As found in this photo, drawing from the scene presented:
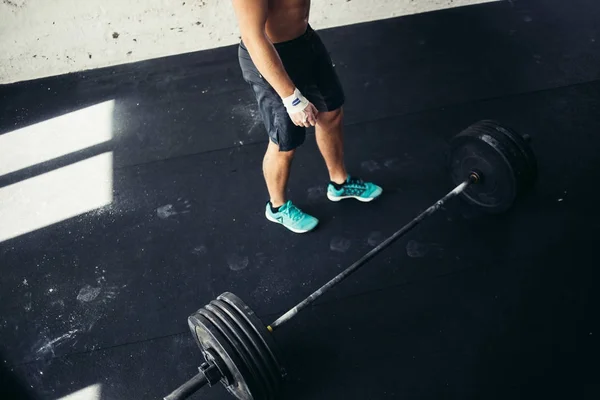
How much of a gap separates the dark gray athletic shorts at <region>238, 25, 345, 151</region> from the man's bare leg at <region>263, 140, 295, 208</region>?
6 centimetres

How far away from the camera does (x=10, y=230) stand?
8.25ft

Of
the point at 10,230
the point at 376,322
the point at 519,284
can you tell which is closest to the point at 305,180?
the point at 376,322

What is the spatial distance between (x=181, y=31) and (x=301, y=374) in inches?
88.6

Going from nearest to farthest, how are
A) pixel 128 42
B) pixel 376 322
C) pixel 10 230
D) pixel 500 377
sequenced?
pixel 500 377 < pixel 376 322 < pixel 10 230 < pixel 128 42

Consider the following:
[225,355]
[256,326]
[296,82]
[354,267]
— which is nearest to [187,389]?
[225,355]

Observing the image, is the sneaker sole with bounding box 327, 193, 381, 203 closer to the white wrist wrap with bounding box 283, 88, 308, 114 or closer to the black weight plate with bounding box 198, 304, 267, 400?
the white wrist wrap with bounding box 283, 88, 308, 114

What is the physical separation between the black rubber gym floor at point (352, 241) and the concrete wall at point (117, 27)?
0.16 m

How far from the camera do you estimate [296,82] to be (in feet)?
6.42

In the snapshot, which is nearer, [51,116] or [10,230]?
[10,230]

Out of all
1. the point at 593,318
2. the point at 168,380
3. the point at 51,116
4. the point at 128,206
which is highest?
the point at 51,116

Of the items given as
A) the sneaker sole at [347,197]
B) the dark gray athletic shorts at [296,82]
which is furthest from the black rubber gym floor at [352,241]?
the dark gray athletic shorts at [296,82]

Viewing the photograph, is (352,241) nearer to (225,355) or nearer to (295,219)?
(295,219)

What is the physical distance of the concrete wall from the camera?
314 cm

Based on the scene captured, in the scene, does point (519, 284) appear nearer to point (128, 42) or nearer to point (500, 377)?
point (500, 377)
